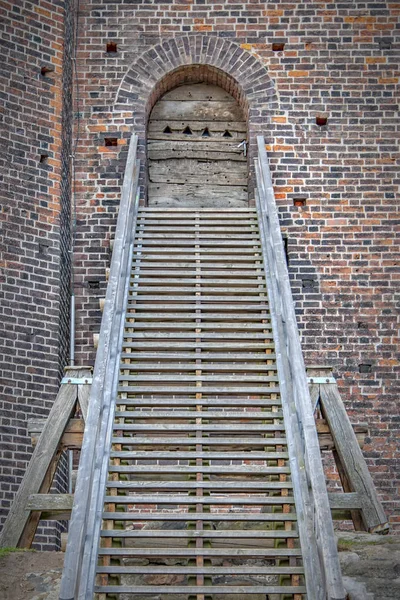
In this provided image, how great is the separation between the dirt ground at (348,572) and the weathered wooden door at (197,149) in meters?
6.23

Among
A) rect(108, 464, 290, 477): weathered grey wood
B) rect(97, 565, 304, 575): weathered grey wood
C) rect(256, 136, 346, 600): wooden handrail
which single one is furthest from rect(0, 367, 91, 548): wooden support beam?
rect(256, 136, 346, 600): wooden handrail

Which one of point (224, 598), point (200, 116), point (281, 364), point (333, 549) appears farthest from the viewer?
Answer: point (200, 116)

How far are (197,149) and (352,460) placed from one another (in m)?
5.76

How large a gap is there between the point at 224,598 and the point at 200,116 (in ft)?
24.8

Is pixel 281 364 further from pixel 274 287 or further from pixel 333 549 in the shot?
pixel 333 549

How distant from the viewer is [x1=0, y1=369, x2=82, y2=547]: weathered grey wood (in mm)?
8174

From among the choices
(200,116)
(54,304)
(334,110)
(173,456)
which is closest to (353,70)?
(334,110)

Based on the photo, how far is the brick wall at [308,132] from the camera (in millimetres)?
11898

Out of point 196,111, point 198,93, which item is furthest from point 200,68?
point 196,111

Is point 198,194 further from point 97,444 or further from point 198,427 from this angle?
point 97,444

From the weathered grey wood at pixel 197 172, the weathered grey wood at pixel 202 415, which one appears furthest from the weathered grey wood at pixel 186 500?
the weathered grey wood at pixel 197 172

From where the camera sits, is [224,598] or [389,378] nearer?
[224,598]

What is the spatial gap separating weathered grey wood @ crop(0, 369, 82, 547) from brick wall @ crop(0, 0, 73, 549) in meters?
1.86

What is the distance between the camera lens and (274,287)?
31.1ft
